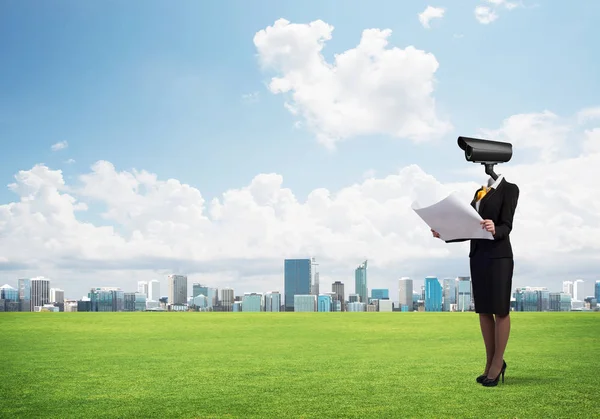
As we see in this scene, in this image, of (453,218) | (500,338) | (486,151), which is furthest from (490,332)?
(486,151)

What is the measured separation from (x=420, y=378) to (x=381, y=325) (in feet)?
37.8

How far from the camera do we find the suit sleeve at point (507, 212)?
657 cm

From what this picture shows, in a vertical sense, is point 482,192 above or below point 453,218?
above

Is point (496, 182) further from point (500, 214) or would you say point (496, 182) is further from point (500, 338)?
point (500, 338)

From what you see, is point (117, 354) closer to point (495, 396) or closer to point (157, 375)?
point (157, 375)

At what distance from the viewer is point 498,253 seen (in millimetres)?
6594

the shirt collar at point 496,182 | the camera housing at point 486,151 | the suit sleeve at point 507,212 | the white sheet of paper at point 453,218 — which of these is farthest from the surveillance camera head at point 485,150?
the white sheet of paper at point 453,218

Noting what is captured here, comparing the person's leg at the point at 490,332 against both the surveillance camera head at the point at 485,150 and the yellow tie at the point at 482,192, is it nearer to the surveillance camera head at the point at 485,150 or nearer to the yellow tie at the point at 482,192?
the yellow tie at the point at 482,192

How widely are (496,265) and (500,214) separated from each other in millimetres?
552

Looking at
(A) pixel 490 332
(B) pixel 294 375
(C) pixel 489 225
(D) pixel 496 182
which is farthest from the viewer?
(B) pixel 294 375

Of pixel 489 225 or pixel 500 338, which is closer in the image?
pixel 489 225

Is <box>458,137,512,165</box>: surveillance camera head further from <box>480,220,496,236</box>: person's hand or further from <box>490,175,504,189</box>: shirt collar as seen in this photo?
<box>480,220,496,236</box>: person's hand

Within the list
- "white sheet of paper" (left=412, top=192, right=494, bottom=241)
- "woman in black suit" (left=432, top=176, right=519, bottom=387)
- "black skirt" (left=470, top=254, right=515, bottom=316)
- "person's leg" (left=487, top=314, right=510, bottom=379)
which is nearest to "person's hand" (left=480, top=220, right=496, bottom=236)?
"white sheet of paper" (left=412, top=192, right=494, bottom=241)

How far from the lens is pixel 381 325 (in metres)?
19.0
